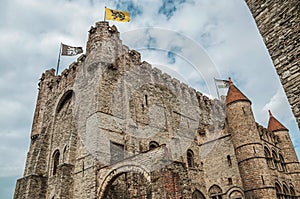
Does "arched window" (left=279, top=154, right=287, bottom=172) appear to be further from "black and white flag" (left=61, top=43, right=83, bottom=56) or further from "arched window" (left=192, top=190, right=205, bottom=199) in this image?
"black and white flag" (left=61, top=43, right=83, bottom=56)

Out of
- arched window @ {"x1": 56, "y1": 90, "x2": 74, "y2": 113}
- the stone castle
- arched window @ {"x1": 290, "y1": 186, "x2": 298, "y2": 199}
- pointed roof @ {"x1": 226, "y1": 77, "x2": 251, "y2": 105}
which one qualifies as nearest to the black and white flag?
the stone castle

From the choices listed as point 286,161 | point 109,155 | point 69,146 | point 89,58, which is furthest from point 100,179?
point 286,161

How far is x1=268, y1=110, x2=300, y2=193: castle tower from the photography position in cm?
1866

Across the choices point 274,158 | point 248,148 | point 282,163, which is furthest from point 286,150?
point 248,148

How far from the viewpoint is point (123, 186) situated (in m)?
11.4

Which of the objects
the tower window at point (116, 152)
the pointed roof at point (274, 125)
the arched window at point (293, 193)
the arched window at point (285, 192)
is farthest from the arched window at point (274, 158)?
the tower window at point (116, 152)

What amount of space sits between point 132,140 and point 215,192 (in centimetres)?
780

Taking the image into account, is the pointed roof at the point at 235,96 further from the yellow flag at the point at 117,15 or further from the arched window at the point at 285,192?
the yellow flag at the point at 117,15

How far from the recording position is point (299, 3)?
17.8ft

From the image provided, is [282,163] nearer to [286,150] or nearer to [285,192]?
[286,150]

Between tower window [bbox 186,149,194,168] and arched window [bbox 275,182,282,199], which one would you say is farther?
tower window [bbox 186,149,194,168]

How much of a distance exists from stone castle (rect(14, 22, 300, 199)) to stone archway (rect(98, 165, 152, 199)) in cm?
4

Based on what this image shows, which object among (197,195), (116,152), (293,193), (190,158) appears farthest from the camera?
(190,158)

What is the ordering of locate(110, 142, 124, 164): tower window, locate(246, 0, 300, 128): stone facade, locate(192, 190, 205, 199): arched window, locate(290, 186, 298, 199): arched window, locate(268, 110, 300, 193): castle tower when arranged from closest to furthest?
1. locate(246, 0, 300, 128): stone facade
2. locate(110, 142, 124, 164): tower window
3. locate(192, 190, 205, 199): arched window
4. locate(290, 186, 298, 199): arched window
5. locate(268, 110, 300, 193): castle tower
